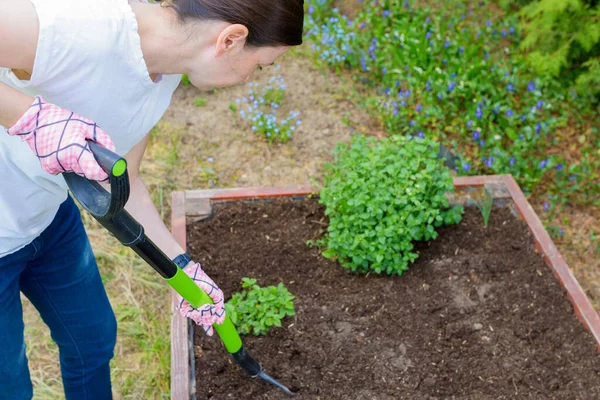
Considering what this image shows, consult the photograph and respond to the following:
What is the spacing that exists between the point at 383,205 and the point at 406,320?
1.49 ft

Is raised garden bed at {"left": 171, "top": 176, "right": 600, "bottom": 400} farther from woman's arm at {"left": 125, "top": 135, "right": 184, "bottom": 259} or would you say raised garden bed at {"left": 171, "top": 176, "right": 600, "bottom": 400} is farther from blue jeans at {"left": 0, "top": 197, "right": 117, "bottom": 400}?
woman's arm at {"left": 125, "top": 135, "right": 184, "bottom": 259}

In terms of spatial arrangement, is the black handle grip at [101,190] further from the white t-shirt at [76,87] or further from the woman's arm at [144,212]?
the woman's arm at [144,212]

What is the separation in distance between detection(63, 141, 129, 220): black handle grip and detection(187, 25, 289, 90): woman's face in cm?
40

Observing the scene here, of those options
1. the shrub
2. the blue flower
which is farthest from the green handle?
the blue flower

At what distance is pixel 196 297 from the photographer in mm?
1869

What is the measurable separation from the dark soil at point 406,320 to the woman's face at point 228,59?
3.73 ft

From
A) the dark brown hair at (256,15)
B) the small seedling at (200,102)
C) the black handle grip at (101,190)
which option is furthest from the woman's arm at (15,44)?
the small seedling at (200,102)

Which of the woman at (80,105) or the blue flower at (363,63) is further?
the blue flower at (363,63)

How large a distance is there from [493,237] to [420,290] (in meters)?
0.46

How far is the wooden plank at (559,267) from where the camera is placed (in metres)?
2.56

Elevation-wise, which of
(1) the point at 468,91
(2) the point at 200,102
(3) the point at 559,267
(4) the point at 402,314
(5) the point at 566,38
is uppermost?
(5) the point at 566,38

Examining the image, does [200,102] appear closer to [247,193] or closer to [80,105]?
[247,193]

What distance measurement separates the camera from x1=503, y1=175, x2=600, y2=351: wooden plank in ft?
8.41

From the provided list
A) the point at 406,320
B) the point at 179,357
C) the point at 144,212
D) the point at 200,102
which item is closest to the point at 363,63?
the point at 200,102
